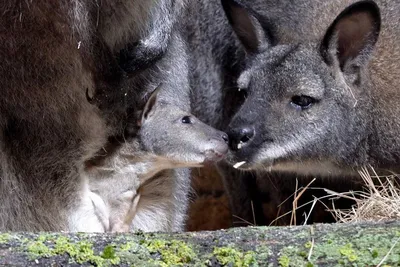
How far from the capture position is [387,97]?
4766mm

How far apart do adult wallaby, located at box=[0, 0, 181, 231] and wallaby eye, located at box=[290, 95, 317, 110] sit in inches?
38.2

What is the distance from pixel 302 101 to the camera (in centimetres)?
463

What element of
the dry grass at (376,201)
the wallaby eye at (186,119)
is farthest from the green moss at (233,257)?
the wallaby eye at (186,119)

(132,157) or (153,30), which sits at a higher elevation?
(153,30)

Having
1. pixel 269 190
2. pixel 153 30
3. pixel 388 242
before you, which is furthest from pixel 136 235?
pixel 269 190

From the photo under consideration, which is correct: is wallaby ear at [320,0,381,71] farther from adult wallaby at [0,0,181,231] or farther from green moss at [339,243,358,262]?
green moss at [339,243,358,262]

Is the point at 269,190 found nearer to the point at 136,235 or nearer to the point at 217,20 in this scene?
the point at 217,20

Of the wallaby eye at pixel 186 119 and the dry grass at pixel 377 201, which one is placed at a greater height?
the wallaby eye at pixel 186 119

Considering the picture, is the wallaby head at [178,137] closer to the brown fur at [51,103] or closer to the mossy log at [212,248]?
the brown fur at [51,103]

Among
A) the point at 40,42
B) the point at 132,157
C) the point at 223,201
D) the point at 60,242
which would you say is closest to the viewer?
the point at 60,242

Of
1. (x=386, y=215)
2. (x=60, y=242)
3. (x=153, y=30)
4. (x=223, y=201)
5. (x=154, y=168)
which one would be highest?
(x=153, y=30)

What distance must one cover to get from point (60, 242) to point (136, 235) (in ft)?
0.87

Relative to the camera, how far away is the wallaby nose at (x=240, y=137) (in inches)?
174

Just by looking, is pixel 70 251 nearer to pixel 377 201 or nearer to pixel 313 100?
pixel 377 201
